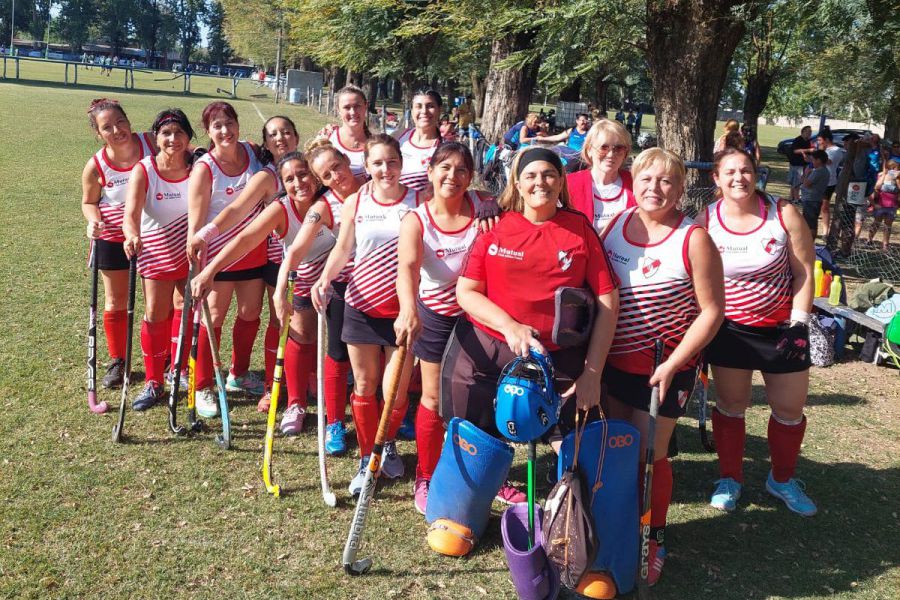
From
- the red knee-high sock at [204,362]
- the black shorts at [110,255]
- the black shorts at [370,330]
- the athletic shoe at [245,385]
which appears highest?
the black shorts at [110,255]

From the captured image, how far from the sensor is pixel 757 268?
4094 mm

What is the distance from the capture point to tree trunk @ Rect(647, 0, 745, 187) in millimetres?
8828

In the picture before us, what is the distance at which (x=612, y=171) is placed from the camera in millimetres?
4516

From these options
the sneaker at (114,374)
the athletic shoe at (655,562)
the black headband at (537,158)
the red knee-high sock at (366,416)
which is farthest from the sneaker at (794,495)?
the sneaker at (114,374)

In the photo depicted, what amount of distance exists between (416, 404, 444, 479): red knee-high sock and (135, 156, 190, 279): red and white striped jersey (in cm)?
221

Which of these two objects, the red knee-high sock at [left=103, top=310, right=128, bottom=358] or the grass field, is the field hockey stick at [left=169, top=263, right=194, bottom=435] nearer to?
the grass field

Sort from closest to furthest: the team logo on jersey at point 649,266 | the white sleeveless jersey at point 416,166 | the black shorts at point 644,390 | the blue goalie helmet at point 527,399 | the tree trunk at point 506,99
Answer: the blue goalie helmet at point 527,399 < the team logo on jersey at point 649,266 < the black shorts at point 644,390 < the white sleeveless jersey at point 416,166 < the tree trunk at point 506,99

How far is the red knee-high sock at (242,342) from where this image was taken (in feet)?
18.6

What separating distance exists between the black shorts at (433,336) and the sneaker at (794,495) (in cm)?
216

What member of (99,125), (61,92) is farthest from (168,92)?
(99,125)

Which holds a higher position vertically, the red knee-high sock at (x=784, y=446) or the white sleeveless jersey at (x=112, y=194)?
the white sleeveless jersey at (x=112, y=194)

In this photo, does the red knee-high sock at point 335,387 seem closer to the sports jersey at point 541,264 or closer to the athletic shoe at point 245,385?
the athletic shoe at point 245,385

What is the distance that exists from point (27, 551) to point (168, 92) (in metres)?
50.2

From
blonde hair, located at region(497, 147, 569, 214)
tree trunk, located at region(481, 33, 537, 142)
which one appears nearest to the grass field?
blonde hair, located at region(497, 147, 569, 214)
